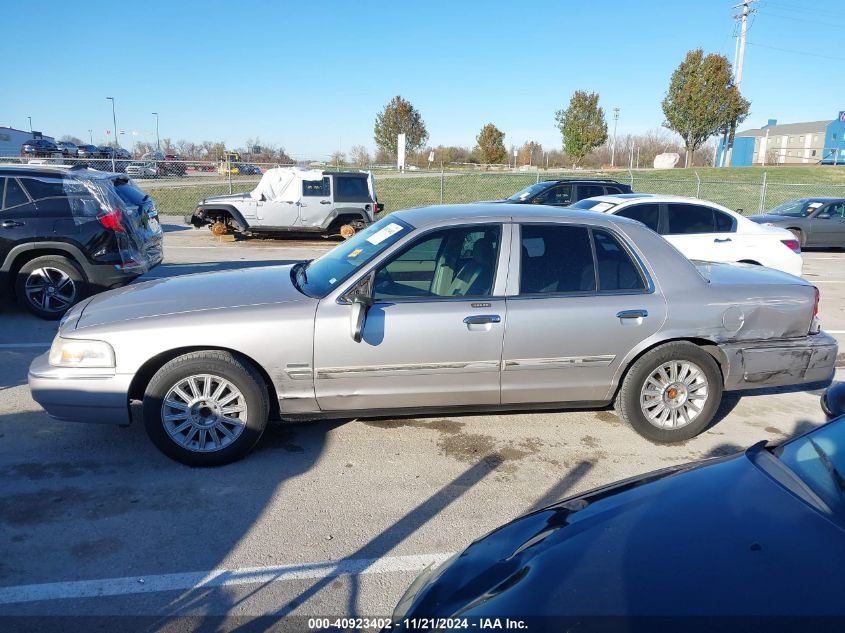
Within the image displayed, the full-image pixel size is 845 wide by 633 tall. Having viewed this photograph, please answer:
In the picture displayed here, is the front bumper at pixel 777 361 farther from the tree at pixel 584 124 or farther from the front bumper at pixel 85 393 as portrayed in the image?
the tree at pixel 584 124

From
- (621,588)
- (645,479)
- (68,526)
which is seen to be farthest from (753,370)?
(68,526)

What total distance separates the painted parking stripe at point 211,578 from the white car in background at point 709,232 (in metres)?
7.05

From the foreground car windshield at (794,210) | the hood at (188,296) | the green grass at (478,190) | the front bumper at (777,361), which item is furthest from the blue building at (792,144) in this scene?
the hood at (188,296)

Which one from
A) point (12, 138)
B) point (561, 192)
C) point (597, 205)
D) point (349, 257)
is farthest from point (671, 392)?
point (12, 138)

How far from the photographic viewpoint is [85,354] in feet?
13.5

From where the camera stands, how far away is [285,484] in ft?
13.4

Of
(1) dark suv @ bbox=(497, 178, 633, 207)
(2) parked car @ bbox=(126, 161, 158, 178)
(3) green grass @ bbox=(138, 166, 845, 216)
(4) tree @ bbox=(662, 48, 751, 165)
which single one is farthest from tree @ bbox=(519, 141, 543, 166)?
(1) dark suv @ bbox=(497, 178, 633, 207)

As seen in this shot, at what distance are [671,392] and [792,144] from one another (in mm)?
93665

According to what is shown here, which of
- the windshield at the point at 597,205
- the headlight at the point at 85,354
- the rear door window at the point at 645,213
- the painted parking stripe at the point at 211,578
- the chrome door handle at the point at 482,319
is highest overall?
the windshield at the point at 597,205

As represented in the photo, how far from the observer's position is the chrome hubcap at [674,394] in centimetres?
473

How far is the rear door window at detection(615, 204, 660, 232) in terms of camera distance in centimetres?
926

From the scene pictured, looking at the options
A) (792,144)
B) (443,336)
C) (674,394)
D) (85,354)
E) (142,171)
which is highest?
(792,144)

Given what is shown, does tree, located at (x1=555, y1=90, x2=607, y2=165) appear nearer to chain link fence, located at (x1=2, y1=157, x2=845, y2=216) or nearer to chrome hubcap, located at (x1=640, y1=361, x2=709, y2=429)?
chain link fence, located at (x1=2, y1=157, x2=845, y2=216)

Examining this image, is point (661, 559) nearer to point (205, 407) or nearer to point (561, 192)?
point (205, 407)
